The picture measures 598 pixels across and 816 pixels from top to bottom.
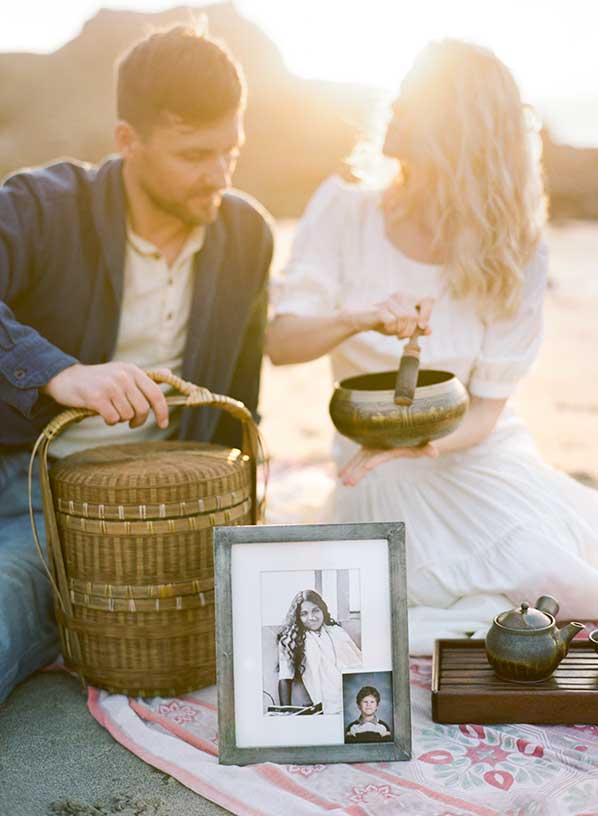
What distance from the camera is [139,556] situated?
2221 mm

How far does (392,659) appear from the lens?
6.41 ft

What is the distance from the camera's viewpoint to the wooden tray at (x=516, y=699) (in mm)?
2107

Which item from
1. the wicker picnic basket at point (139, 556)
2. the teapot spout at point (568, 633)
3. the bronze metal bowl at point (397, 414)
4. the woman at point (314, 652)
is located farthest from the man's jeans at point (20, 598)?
the teapot spout at point (568, 633)

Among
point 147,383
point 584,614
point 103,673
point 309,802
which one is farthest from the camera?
point 584,614

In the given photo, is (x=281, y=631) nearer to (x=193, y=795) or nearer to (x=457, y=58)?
(x=193, y=795)

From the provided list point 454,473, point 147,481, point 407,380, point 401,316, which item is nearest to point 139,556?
point 147,481

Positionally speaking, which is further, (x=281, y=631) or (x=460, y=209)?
(x=460, y=209)

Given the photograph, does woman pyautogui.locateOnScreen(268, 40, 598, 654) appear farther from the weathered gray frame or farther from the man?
the weathered gray frame

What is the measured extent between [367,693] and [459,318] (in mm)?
1309

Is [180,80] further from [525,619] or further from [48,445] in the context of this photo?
[525,619]

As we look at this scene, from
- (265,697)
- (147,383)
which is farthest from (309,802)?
(147,383)

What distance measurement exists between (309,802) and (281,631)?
12.6 inches

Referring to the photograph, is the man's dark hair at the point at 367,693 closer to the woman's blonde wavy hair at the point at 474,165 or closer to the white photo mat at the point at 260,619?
the white photo mat at the point at 260,619

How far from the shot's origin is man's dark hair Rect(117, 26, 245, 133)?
8.77 ft
